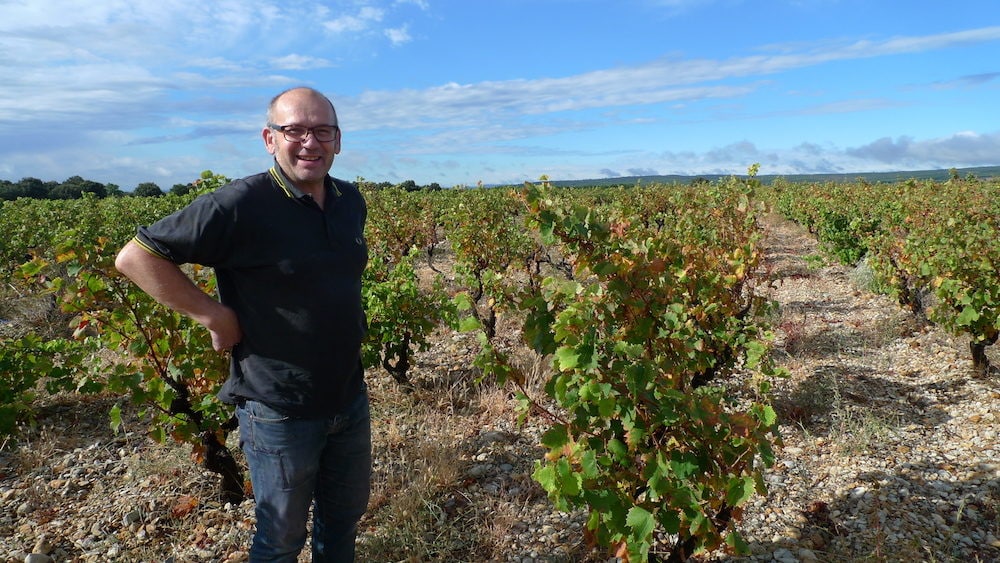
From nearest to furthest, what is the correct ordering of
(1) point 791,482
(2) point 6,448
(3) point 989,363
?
(1) point 791,482 < (2) point 6,448 < (3) point 989,363

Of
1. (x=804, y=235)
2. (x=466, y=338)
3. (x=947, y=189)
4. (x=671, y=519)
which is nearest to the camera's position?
(x=671, y=519)

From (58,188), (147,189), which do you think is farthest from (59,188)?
(147,189)

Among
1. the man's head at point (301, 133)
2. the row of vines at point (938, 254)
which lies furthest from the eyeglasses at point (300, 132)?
the row of vines at point (938, 254)

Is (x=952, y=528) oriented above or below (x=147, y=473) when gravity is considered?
below

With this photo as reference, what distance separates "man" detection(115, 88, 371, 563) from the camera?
195 centimetres

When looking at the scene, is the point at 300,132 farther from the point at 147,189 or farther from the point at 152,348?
the point at 147,189

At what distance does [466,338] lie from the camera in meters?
6.63

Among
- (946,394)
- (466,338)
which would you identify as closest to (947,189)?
(946,394)

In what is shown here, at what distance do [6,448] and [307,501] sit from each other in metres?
3.40

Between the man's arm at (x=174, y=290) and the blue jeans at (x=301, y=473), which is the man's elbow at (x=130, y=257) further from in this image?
the blue jeans at (x=301, y=473)

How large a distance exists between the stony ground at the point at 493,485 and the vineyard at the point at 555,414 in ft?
0.06

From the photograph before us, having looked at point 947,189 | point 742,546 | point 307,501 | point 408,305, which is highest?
point 947,189

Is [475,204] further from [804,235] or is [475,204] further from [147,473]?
[804,235]

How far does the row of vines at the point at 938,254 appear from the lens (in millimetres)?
5102
